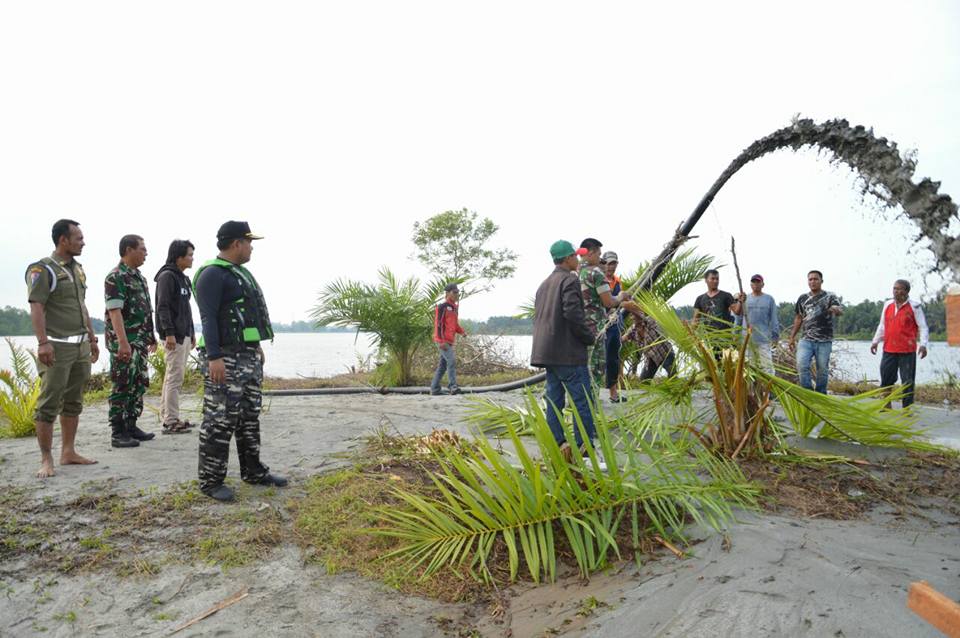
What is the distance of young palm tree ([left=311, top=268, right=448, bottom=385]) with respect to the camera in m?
11.2

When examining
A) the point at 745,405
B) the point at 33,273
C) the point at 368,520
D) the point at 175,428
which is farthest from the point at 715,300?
the point at 33,273

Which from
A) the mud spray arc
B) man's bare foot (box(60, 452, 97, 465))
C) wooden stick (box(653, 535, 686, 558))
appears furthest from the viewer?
man's bare foot (box(60, 452, 97, 465))

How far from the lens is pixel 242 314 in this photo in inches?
168

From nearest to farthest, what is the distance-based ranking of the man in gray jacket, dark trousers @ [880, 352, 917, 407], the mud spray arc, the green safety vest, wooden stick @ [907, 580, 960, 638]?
wooden stick @ [907, 580, 960, 638], the mud spray arc, the green safety vest, the man in gray jacket, dark trousers @ [880, 352, 917, 407]

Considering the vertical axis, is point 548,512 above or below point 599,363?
below

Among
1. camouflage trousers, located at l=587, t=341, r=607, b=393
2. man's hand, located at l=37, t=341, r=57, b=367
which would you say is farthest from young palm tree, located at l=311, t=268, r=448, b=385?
man's hand, located at l=37, t=341, r=57, b=367

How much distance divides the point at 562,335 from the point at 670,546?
6.49ft

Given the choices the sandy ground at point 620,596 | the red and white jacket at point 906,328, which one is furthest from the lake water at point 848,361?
the sandy ground at point 620,596

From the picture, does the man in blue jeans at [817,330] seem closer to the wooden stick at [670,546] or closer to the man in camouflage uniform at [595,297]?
the man in camouflage uniform at [595,297]

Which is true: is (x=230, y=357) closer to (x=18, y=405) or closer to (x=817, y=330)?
(x=18, y=405)

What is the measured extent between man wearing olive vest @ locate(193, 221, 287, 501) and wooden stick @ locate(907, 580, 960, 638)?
12.5 feet

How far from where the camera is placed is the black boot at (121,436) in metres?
5.60

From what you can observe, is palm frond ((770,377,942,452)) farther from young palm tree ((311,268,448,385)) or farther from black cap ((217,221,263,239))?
young palm tree ((311,268,448,385))

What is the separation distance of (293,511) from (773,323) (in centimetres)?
678
